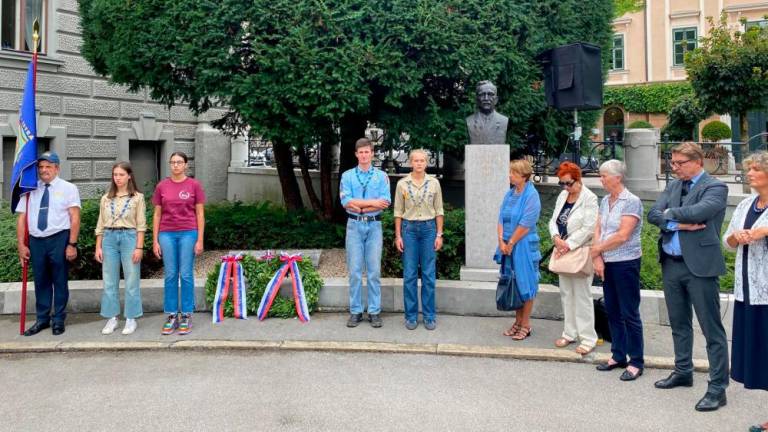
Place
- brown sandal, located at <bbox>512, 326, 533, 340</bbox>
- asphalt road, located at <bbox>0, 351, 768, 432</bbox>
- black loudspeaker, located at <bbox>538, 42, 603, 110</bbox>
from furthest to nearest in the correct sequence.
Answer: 1. black loudspeaker, located at <bbox>538, 42, 603, 110</bbox>
2. brown sandal, located at <bbox>512, 326, 533, 340</bbox>
3. asphalt road, located at <bbox>0, 351, 768, 432</bbox>

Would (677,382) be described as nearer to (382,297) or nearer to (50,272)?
(382,297)

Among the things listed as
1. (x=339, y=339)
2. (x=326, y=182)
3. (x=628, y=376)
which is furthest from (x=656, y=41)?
(x=339, y=339)

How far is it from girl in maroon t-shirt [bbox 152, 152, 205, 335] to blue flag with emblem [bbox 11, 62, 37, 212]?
1.33 meters

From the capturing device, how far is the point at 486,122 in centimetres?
739

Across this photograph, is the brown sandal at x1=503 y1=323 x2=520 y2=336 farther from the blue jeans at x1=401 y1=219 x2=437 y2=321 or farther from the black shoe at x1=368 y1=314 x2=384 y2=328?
the black shoe at x1=368 y1=314 x2=384 y2=328

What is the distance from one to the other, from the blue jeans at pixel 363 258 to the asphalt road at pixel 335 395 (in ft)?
3.10

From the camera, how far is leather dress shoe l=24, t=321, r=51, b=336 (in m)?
6.32

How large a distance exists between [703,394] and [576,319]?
4.21 ft

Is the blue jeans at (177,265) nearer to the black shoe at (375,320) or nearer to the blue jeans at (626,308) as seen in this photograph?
the black shoe at (375,320)

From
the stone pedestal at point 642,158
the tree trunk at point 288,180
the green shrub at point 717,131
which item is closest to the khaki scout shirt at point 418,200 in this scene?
the tree trunk at point 288,180

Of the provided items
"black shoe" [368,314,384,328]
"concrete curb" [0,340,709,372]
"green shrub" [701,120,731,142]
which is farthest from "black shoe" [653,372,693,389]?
"green shrub" [701,120,731,142]

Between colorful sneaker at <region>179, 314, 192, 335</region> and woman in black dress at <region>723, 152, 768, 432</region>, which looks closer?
woman in black dress at <region>723, 152, 768, 432</region>

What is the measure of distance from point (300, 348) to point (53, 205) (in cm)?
305

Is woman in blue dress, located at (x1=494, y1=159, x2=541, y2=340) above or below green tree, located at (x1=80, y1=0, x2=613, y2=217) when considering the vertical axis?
below
